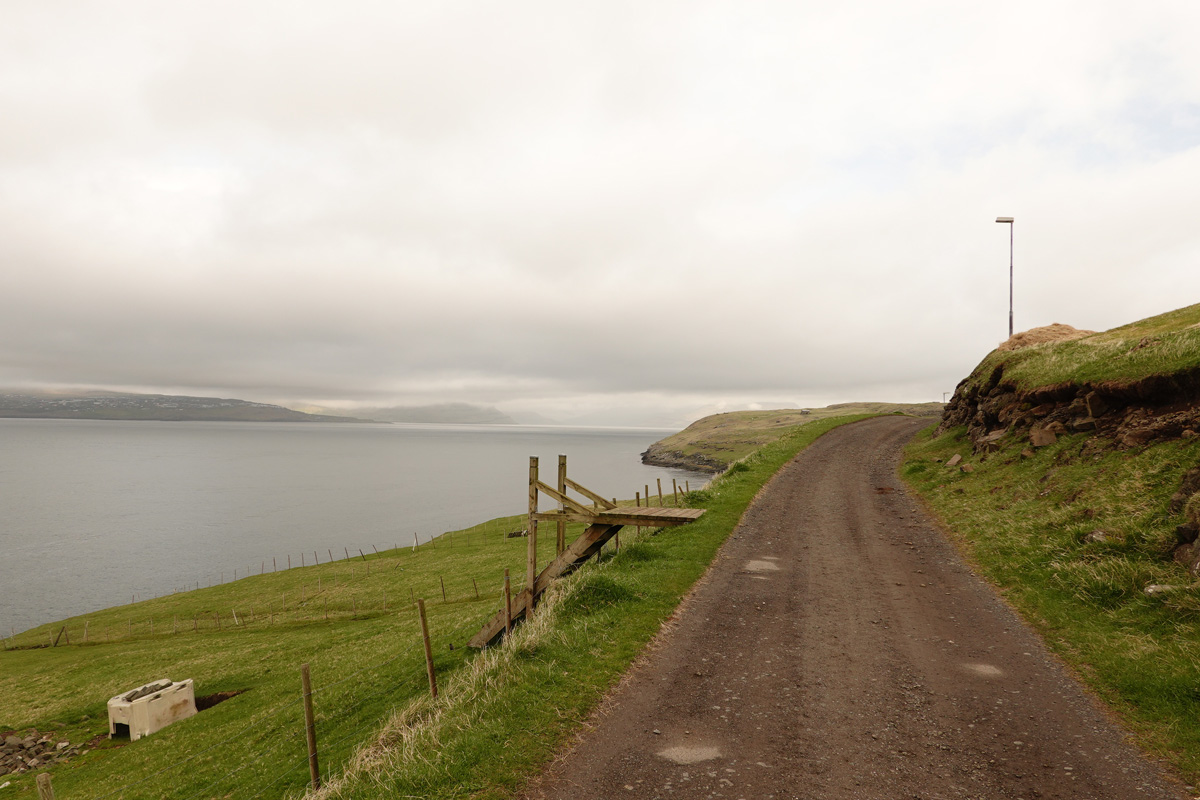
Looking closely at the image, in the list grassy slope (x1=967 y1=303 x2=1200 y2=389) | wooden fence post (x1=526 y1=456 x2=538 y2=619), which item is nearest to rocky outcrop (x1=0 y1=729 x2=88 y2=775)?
wooden fence post (x1=526 y1=456 x2=538 y2=619)

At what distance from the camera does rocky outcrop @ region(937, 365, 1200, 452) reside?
1977 cm

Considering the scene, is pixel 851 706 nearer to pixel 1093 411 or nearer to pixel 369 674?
pixel 369 674

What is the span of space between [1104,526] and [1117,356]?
44.8ft

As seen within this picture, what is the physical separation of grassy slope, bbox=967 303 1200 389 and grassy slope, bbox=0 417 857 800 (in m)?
15.7

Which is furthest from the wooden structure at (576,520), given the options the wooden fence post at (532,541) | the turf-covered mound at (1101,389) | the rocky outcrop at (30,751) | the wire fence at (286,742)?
the rocky outcrop at (30,751)

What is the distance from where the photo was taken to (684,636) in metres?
12.9

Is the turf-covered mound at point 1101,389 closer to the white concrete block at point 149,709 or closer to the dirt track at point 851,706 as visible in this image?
the dirt track at point 851,706

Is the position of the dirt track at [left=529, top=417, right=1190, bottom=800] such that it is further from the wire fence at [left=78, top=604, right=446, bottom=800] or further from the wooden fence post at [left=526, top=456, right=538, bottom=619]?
the wire fence at [left=78, top=604, right=446, bottom=800]

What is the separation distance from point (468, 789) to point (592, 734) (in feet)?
7.11

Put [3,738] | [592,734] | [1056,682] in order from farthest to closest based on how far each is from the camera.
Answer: [3,738], [1056,682], [592,734]

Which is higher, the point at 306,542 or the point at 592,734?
the point at 592,734

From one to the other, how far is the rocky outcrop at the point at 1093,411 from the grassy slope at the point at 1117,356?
49 centimetres

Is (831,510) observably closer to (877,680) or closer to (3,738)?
(877,680)

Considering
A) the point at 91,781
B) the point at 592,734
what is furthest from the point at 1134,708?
the point at 91,781
